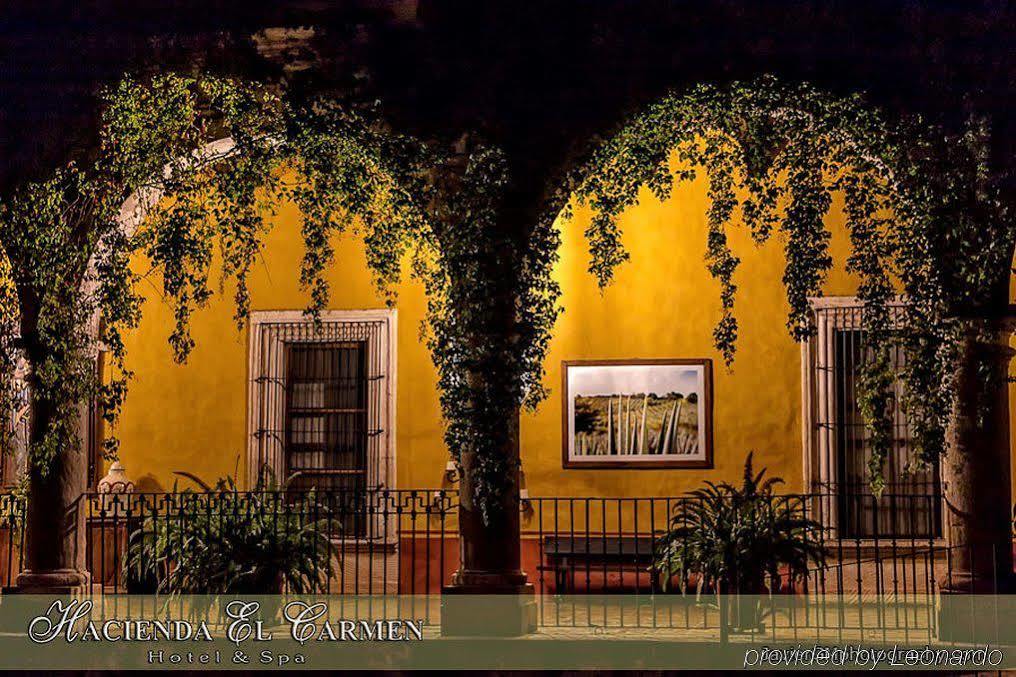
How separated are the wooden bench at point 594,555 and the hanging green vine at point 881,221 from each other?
2644 mm

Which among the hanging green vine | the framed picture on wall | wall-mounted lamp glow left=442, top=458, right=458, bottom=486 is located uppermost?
the hanging green vine

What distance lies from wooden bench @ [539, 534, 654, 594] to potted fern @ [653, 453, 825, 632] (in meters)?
1.40

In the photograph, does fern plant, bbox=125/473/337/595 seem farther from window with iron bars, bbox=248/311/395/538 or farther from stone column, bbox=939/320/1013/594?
stone column, bbox=939/320/1013/594

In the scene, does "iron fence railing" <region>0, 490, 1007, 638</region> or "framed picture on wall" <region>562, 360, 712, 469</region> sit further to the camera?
"framed picture on wall" <region>562, 360, 712, 469</region>

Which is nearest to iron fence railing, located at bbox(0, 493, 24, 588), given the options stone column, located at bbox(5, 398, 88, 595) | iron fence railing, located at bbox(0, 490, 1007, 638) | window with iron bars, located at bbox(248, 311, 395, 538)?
iron fence railing, located at bbox(0, 490, 1007, 638)

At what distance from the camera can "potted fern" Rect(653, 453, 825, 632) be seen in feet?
28.6

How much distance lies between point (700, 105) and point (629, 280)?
12.8 ft

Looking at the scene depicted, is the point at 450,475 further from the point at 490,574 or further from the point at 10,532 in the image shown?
the point at 10,532

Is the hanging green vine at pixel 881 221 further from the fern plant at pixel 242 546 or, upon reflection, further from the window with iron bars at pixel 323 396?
the window with iron bars at pixel 323 396

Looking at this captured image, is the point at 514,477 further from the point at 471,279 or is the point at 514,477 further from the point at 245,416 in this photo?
the point at 245,416

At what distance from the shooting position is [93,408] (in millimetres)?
12914

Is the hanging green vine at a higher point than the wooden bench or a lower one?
higher

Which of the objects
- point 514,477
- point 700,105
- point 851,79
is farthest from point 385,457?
point 851,79

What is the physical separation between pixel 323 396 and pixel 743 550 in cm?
573
